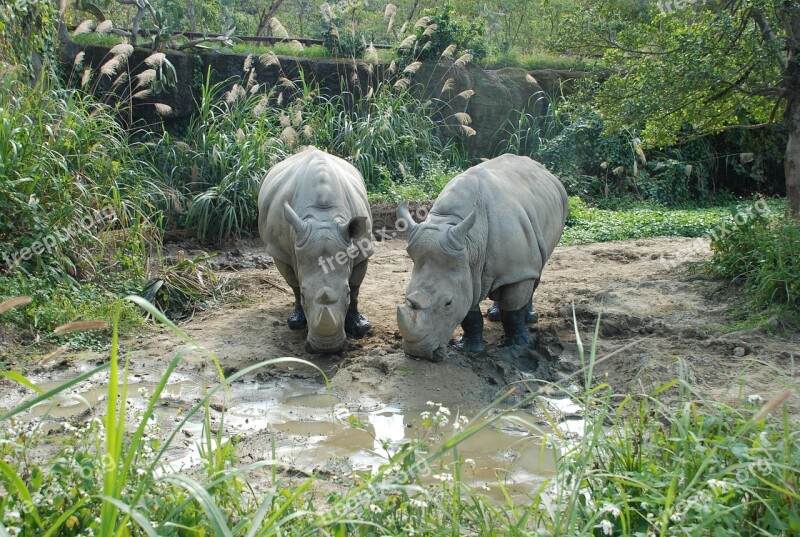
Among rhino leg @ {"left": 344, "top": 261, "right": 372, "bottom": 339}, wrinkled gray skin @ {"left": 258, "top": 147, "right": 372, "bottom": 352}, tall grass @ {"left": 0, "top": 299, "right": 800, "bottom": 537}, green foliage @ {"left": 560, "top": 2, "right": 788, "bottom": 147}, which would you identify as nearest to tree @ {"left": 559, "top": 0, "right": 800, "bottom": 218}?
green foliage @ {"left": 560, "top": 2, "right": 788, "bottom": 147}

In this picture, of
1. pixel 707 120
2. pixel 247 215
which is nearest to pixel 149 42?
pixel 247 215

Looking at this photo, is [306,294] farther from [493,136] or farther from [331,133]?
[493,136]

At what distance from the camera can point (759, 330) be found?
662 cm

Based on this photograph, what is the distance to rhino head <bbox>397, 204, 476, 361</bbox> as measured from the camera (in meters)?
5.88

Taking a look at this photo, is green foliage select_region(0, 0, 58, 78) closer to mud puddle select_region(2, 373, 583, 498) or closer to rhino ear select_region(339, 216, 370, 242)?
rhino ear select_region(339, 216, 370, 242)

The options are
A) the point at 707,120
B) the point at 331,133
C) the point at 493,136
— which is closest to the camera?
the point at 707,120

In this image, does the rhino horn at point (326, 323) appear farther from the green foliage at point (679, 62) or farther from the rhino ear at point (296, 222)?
the green foliage at point (679, 62)

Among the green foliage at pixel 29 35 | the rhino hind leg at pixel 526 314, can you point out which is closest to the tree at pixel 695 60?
the rhino hind leg at pixel 526 314

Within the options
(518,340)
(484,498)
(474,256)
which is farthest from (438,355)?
(484,498)

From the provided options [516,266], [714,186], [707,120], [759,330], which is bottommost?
[714,186]

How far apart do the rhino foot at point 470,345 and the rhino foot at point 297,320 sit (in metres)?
1.45

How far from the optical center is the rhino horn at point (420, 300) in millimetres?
5859

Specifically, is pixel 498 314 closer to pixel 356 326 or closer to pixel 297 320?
pixel 356 326

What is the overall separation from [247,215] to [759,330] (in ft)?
20.9
